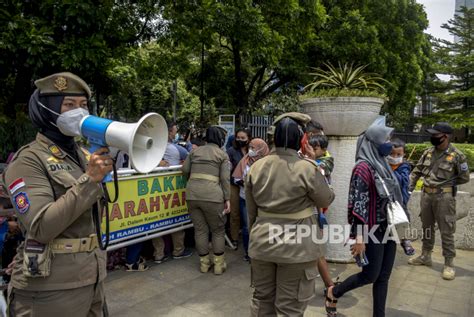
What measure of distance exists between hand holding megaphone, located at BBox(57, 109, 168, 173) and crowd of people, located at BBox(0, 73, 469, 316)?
66 mm

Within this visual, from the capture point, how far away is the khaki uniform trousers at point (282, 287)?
264 centimetres

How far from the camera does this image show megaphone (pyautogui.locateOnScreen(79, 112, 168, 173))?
1.59m

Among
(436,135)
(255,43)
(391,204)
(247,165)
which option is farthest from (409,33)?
(391,204)

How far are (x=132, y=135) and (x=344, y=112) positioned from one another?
357 centimetres

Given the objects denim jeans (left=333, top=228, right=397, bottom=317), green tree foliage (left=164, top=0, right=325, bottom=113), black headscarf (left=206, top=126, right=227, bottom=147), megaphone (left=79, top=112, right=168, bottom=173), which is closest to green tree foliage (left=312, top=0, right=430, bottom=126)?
green tree foliage (left=164, top=0, right=325, bottom=113)

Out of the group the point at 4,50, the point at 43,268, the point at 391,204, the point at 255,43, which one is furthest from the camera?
the point at 255,43

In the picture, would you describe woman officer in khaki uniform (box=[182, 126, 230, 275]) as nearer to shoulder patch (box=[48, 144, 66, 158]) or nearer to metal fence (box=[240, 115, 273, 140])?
shoulder patch (box=[48, 144, 66, 158])

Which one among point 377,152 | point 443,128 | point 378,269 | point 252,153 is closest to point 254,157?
point 252,153

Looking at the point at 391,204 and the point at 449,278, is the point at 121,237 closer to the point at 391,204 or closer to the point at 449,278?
the point at 391,204

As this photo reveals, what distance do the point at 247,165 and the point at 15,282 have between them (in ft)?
11.3

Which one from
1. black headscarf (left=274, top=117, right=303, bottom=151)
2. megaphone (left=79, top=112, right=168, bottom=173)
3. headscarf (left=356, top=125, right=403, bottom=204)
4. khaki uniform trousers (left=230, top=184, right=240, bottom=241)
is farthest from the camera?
khaki uniform trousers (left=230, top=184, right=240, bottom=241)

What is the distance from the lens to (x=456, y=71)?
25.3 metres

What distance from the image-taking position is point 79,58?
5758 millimetres

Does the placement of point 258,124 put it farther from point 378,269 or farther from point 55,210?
point 55,210
